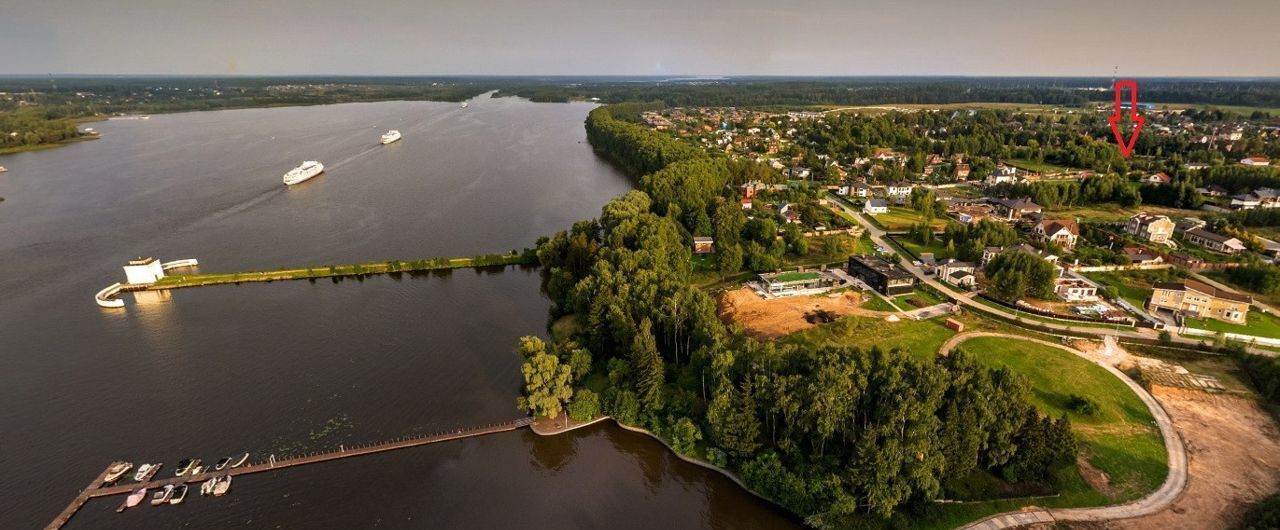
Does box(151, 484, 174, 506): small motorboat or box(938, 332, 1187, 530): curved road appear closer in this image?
box(938, 332, 1187, 530): curved road

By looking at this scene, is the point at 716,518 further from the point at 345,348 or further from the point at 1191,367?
the point at 1191,367

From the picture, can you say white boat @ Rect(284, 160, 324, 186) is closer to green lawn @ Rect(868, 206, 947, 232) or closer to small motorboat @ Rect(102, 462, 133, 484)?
small motorboat @ Rect(102, 462, 133, 484)

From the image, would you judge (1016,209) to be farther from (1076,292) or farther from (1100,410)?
(1100,410)

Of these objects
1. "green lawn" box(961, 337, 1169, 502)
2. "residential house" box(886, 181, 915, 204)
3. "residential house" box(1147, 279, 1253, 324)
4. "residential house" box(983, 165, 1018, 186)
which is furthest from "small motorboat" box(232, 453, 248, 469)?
"residential house" box(983, 165, 1018, 186)

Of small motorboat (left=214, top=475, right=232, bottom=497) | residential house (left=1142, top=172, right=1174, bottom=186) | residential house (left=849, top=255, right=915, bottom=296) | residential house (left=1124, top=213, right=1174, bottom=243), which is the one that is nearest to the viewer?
small motorboat (left=214, top=475, right=232, bottom=497)

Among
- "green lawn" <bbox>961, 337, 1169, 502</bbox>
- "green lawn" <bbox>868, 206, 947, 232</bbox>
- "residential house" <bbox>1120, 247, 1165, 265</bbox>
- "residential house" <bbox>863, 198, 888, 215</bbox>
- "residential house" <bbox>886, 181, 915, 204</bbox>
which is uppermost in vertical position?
"residential house" <bbox>886, 181, 915, 204</bbox>

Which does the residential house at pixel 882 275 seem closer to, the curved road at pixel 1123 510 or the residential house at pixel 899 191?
the curved road at pixel 1123 510
